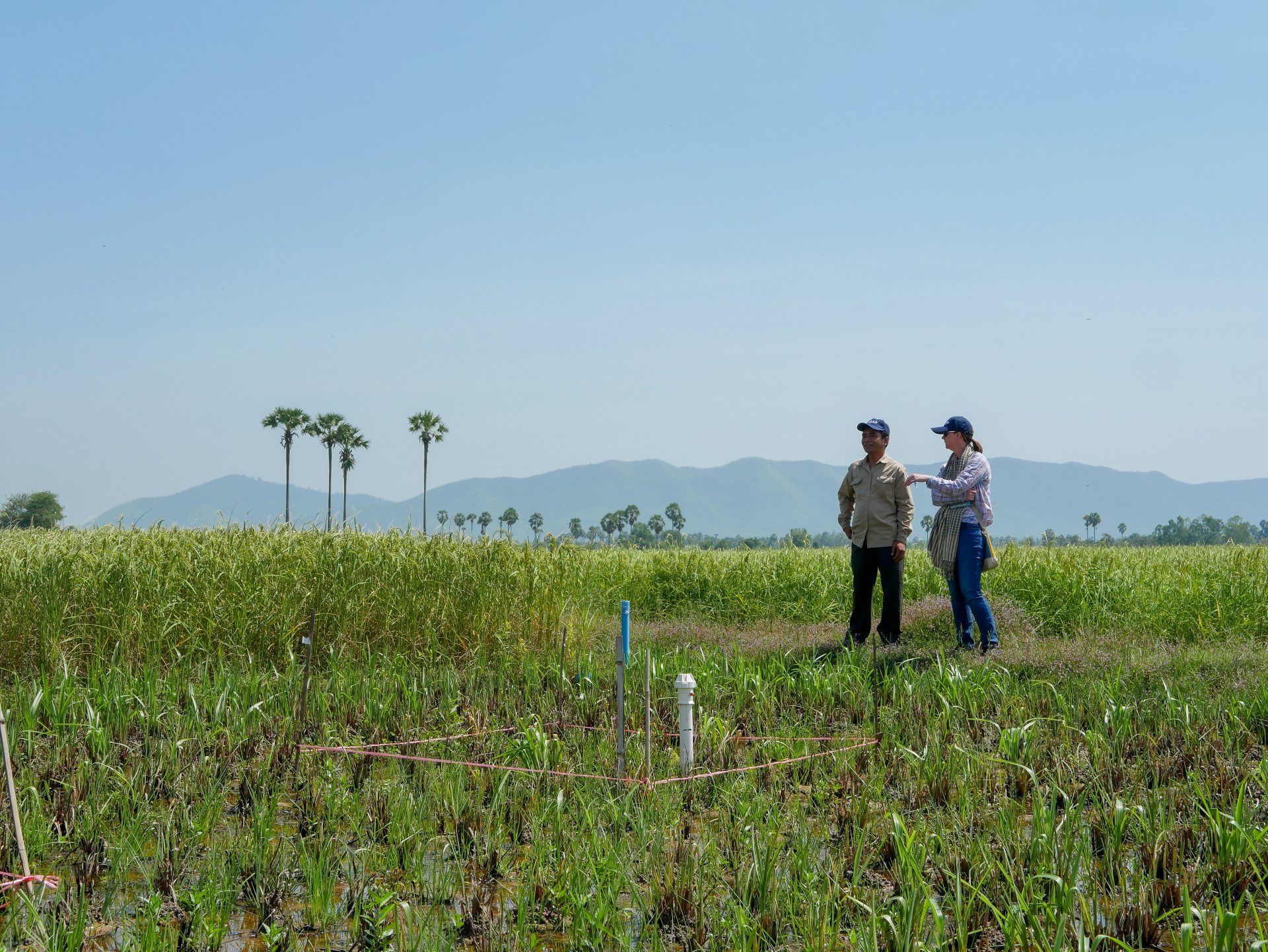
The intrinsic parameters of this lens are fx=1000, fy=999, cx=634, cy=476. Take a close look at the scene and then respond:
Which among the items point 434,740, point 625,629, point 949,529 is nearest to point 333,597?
point 434,740

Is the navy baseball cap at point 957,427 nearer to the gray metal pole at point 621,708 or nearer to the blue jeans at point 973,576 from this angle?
the blue jeans at point 973,576

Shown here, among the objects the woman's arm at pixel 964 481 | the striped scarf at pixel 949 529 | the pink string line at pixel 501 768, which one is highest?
the woman's arm at pixel 964 481

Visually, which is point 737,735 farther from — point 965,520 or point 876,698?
point 965,520

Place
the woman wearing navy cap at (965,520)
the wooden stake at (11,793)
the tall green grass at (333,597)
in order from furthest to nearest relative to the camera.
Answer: the woman wearing navy cap at (965,520) → the tall green grass at (333,597) → the wooden stake at (11,793)

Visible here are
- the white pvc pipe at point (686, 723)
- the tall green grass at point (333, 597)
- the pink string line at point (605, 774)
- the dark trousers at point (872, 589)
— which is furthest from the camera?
the dark trousers at point (872, 589)

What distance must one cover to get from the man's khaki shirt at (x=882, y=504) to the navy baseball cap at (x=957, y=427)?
511 millimetres

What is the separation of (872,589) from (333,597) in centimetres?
480

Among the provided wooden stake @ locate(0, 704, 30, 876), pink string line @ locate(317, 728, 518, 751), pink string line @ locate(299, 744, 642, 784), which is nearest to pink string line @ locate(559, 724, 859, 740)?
pink string line @ locate(317, 728, 518, 751)

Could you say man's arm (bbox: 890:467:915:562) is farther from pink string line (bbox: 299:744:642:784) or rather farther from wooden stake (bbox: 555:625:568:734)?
pink string line (bbox: 299:744:642:784)

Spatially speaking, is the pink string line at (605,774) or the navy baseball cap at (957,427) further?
the navy baseball cap at (957,427)

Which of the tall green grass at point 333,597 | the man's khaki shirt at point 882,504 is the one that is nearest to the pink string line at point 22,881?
the tall green grass at point 333,597

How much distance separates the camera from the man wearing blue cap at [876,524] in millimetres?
8766

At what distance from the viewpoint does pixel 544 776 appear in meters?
4.85

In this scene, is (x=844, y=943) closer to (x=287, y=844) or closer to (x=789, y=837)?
(x=789, y=837)
